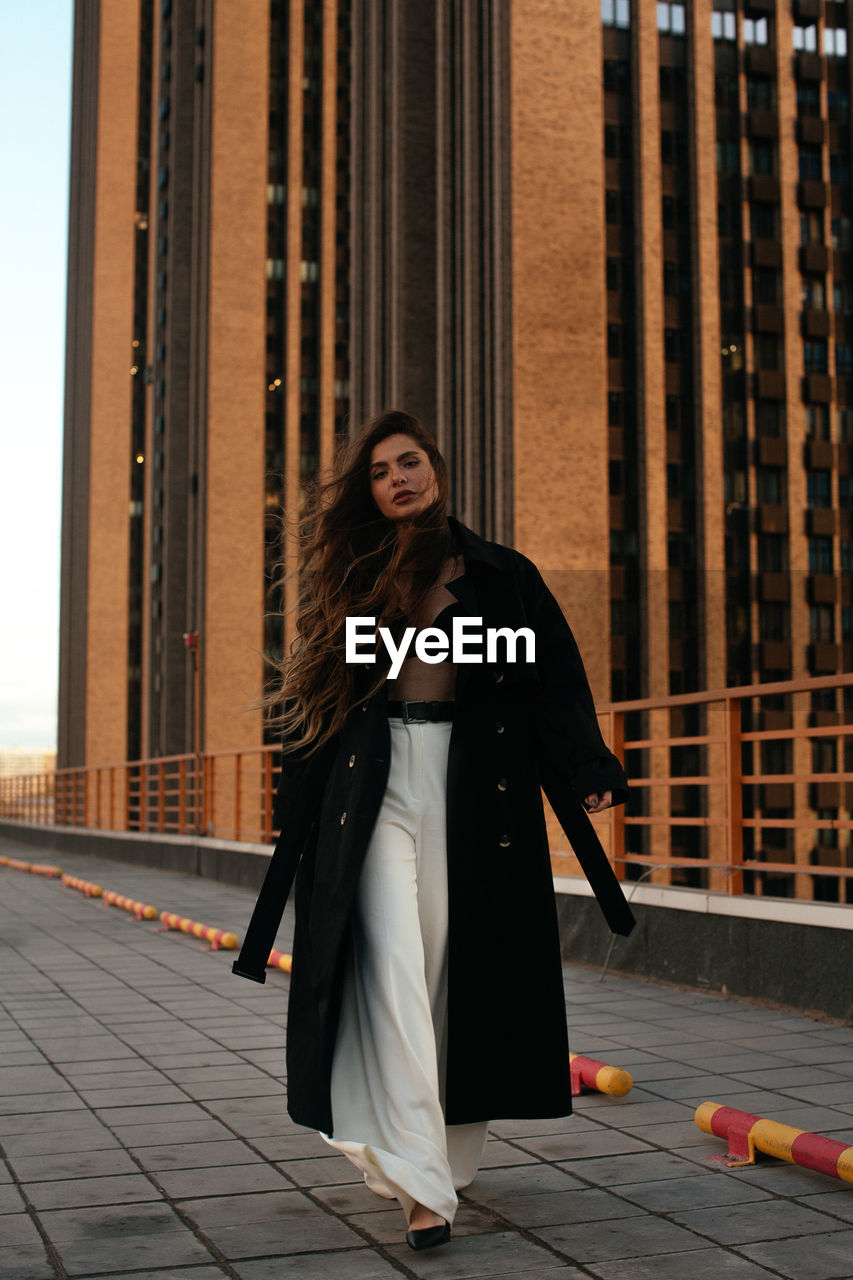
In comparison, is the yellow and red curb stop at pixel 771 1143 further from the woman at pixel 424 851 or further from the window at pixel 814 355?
the window at pixel 814 355

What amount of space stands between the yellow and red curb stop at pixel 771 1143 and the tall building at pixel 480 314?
15114 mm

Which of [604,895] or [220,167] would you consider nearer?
[604,895]

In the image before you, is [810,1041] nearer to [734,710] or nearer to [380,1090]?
[734,710]

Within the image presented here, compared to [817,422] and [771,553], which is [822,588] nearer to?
[771,553]

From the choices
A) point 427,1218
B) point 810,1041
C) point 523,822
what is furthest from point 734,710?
point 427,1218

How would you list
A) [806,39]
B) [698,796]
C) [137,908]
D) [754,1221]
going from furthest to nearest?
[806,39] < [698,796] < [137,908] < [754,1221]

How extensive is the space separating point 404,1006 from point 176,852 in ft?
52.0

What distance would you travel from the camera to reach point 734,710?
6.92 meters

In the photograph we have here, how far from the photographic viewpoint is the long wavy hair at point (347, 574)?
3.45 m

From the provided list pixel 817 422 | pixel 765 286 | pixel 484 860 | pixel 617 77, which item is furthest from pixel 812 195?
pixel 484 860

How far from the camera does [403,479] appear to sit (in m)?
3.55

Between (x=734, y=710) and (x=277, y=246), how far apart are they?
165 feet

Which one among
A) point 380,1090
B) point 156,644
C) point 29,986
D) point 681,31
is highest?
point 681,31

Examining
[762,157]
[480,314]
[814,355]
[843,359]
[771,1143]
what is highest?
[762,157]
